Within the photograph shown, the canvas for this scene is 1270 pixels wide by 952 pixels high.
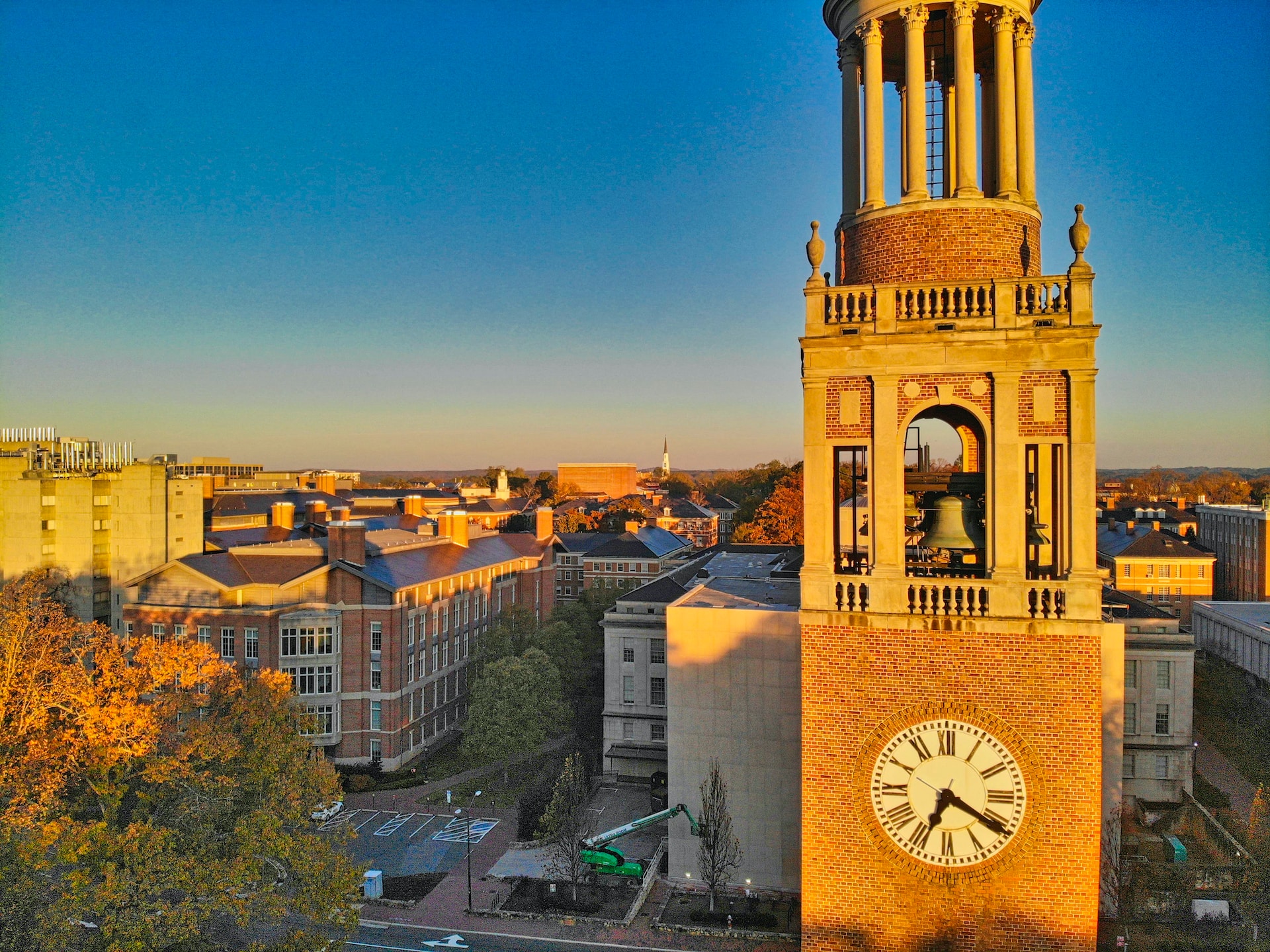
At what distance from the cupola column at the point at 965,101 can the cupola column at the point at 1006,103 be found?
A: 490mm

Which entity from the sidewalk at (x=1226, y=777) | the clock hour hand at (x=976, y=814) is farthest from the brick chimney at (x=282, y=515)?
the clock hour hand at (x=976, y=814)

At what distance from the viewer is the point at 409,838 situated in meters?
39.6

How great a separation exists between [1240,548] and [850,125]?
8599 cm

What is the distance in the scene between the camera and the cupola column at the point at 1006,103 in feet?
48.4

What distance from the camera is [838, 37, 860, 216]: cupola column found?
1611 centimetres

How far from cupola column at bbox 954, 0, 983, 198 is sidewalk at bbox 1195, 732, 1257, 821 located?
37.4 meters

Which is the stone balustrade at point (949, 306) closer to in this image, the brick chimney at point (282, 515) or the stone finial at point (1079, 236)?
the stone finial at point (1079, 236)

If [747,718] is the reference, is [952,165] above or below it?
above

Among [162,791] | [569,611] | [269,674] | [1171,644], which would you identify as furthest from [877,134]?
[569,611]

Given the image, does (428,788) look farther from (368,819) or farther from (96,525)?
(96,525)

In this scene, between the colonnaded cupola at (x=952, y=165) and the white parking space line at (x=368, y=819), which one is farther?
the white parking space line at (x=368, y=819)

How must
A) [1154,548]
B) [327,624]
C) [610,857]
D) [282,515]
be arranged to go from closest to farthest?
[610,857]
[327,624]
[282,515]
[1154,548]

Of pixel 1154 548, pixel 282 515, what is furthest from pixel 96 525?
pixel 1154 548

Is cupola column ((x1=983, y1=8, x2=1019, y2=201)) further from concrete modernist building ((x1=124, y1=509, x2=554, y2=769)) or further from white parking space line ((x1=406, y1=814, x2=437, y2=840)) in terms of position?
concrete modernist building ((x1=124, y1=509, x2=554, y2=769))
